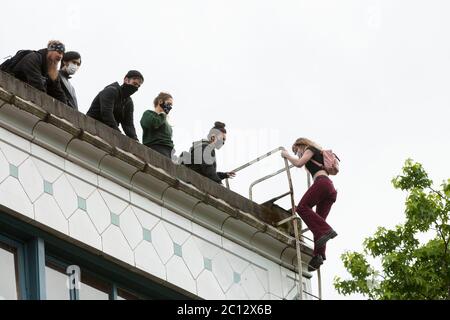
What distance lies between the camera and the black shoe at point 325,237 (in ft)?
60.1

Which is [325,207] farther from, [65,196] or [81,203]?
[65,196]

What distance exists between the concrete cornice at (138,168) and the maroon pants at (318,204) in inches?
22.4

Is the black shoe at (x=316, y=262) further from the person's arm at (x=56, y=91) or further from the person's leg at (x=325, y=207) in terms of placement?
the person's arm at (x=56, y=91)

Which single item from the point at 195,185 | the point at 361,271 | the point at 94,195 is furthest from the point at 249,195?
the point at 361,271

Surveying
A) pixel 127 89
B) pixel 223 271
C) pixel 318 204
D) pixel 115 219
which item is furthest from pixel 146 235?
pixel 318 204

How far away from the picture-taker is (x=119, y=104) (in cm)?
1855

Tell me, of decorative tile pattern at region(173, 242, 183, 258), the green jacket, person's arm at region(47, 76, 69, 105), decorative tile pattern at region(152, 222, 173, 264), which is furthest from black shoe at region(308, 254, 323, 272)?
person's arm at region(47, 76, 69, 105)

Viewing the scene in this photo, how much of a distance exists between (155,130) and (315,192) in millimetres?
1995

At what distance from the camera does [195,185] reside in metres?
17.1

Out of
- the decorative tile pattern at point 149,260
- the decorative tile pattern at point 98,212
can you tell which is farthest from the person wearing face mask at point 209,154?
the decorative tile pattern at point 98,212

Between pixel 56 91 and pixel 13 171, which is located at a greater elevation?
pixel 56 91

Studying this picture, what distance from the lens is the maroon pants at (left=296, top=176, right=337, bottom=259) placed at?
18.7 meters

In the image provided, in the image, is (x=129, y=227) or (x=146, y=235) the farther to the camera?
(x=146, y=235)

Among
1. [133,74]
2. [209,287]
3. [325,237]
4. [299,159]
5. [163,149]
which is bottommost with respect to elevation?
[209,287]
